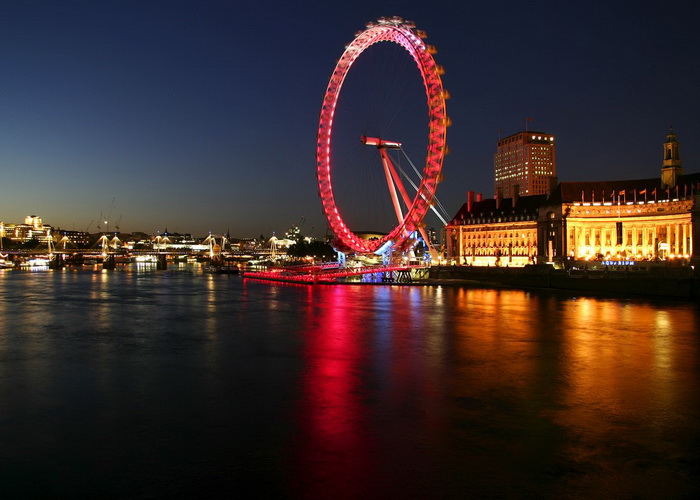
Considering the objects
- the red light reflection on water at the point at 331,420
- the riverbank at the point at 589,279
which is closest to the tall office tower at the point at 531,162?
the riverbank at the point at 589,279

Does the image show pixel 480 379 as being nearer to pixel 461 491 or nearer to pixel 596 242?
pixel 461 491

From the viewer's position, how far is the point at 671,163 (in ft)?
228

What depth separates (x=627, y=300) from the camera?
38281 millimetres

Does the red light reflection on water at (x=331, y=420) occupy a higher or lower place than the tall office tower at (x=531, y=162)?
lower

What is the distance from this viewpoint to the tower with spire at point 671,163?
68.8 meters

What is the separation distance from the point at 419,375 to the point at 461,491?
7076 mm

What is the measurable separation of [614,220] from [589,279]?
2798cm

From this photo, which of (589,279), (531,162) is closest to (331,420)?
(589,279)

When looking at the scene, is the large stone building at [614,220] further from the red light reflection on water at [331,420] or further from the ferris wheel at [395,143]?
the red light reflection on water at [331,420]

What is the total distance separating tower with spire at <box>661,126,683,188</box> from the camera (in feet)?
226

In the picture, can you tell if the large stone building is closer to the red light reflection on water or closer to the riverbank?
the riverbank

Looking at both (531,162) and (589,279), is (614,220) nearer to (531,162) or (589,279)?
(589,279)

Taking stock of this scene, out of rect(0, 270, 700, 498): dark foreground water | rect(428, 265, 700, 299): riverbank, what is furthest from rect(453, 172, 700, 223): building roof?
rect(0, 270, 700, 498): dark foreground water

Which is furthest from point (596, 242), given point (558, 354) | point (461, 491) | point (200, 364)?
point (461, 491)
